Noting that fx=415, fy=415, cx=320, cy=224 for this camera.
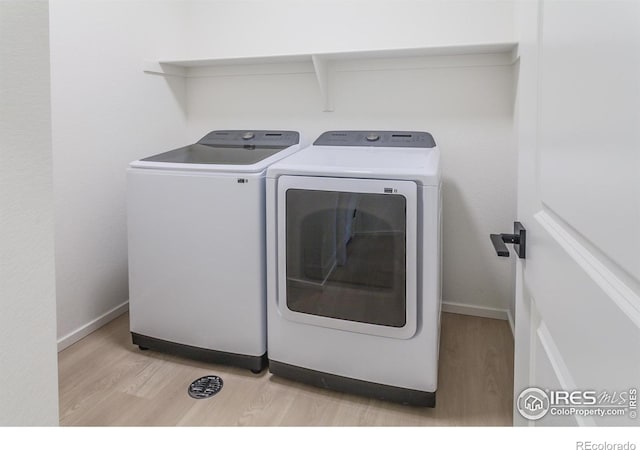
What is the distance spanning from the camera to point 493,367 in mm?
1877

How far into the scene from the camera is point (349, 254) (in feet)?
5.29

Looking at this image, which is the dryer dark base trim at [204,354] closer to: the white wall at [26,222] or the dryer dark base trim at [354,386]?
the dryer dark base trim at [354,386]

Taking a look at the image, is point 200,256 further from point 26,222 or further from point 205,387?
point 26,222

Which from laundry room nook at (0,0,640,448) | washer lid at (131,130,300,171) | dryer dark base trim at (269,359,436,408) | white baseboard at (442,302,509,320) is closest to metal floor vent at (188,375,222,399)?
laundry room nook at (0,0,640,448)

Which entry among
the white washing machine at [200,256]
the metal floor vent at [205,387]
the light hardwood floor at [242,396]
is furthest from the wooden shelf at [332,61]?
the metal floor vent at [205,387]

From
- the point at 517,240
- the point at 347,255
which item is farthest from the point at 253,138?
the point at 517,240

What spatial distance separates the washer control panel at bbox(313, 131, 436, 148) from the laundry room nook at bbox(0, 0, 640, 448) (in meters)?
0.02

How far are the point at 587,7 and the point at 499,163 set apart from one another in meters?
1.89

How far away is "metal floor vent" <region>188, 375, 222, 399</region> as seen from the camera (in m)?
1.69

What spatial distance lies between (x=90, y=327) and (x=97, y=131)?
A: 1023mm

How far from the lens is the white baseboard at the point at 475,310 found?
2361 mm

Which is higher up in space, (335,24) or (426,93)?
(335,24)

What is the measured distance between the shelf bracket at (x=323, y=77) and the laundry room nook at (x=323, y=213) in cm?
1

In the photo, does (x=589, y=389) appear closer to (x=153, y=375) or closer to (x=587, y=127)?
(x=587, y=127)
